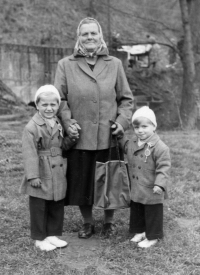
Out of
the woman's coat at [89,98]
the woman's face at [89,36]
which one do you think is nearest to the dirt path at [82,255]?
the woman's coat at [89,98]

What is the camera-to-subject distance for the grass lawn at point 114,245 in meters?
3.19

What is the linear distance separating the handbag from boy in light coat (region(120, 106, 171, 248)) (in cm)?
6

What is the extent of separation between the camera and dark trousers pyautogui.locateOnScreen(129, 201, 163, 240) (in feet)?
11.6

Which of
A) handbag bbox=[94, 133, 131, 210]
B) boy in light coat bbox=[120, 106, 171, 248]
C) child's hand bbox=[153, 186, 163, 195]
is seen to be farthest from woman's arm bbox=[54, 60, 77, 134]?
child's hand bbox=[153, 186, 163, 195]

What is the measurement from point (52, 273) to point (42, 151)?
0.91m

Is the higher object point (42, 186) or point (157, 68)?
point (157, 68)

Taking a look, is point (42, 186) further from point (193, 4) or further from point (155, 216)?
point (193, 4)

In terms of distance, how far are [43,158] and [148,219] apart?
97cm

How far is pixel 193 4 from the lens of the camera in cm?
1345

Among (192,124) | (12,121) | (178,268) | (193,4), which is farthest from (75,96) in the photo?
(193,4)

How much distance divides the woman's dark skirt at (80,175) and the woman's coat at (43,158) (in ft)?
0.49

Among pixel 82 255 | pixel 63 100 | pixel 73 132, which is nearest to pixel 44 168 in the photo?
pixel 73 132

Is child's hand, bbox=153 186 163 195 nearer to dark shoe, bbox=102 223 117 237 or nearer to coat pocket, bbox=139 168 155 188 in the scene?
coat pocket, bbox=139 168 155 188

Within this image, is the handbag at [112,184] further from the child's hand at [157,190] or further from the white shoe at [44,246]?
the white shoe at [44,246]
